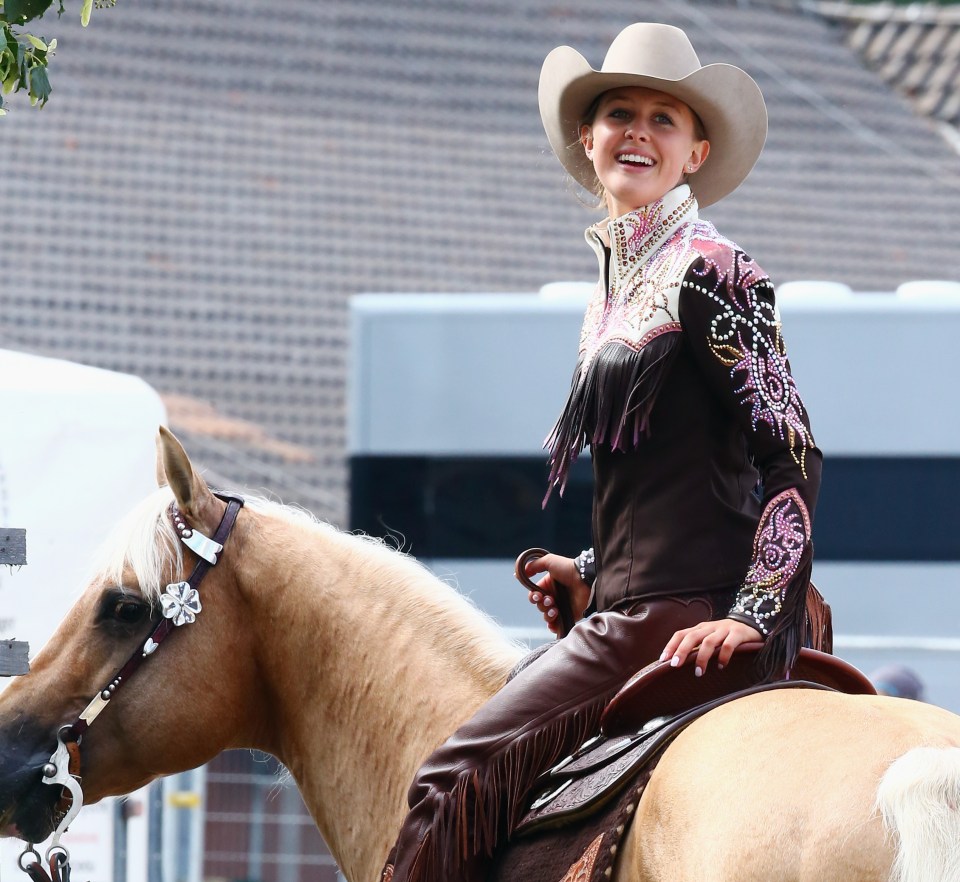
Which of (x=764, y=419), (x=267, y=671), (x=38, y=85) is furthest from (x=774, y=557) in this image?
(x=38, y=85)

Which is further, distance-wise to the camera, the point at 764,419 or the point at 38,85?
the point at 38,85

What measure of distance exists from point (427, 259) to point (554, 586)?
10.7 m

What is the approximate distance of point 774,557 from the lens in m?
2.68

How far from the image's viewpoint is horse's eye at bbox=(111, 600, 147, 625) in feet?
10.4

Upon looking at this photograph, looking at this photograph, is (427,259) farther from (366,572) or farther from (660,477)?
(660,477)

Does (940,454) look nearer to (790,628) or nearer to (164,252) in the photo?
(790,628)

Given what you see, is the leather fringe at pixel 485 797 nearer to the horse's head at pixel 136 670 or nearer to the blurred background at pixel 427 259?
the horse's head at pixel 136 670

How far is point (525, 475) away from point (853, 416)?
1.93 m

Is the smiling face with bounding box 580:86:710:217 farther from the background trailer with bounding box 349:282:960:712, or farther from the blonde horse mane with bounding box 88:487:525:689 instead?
the background trailer with bounding box 349:282:960:712

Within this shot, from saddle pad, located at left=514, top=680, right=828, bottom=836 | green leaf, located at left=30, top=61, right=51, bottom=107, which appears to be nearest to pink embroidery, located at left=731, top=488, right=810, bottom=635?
saddle pad, located at left=514, top=680, right=828, bottom=836

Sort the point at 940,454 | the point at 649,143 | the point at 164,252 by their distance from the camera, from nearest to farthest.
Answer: the point at 649,143 → the point at 940,454 → the point at 164,252

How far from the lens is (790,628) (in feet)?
8.85

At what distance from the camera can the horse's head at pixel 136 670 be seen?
10.3 ft

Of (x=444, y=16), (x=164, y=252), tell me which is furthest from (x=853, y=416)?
(x=444, y=16)
